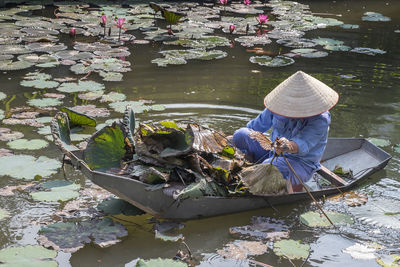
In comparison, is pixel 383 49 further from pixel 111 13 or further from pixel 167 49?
pixel 111 13

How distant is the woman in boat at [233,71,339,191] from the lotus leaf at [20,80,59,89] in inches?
112

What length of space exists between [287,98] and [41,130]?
2.46 meters

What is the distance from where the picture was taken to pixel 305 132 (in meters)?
3.88

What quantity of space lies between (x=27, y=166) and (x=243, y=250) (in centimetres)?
188

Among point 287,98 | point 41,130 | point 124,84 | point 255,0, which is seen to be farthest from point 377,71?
point 255,0

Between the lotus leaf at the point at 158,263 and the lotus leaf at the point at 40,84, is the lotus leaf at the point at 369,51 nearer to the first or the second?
the lotus leaf at the point at 40,84

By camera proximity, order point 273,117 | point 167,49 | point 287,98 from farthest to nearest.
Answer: point 167,49, point 273,117, point 287,98

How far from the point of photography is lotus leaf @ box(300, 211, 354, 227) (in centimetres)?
382

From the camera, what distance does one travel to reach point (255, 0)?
11992 millimetres

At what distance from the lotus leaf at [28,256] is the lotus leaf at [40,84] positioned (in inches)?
122

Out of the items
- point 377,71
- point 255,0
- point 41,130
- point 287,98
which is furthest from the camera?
point 255,0

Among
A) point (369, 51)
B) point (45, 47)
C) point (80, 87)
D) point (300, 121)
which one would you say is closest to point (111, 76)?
point (80, 87)

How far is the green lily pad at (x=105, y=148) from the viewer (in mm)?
3695

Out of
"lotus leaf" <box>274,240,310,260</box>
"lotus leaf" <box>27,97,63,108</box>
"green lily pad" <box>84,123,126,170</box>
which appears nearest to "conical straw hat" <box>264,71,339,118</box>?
"lotus leaf" <box>274,240,310,260</box>
